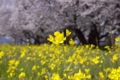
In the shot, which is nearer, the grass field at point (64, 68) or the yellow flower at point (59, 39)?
the yellow flower at point (59, 39)

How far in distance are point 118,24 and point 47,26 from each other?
4025 mm

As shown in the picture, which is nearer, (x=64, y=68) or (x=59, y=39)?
(x=59, y=39)

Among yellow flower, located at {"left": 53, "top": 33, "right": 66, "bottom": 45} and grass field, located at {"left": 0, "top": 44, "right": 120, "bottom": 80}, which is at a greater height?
yellow flower, located at {"left": 53, "top": 33, "right": 66, "bottom": 45}

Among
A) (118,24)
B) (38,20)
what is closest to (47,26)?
(38,20)

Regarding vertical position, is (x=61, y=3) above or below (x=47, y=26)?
above

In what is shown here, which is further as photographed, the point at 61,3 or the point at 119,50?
the point at 61,3

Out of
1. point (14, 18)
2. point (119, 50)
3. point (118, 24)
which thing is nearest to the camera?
point (119, 50)

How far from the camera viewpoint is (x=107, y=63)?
454 cm

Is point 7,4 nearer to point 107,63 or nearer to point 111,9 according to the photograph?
point 111,9

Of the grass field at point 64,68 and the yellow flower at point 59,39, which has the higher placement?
the yellow flower at point 59,39

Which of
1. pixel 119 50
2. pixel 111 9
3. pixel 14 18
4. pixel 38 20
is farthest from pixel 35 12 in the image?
pixel 119 50

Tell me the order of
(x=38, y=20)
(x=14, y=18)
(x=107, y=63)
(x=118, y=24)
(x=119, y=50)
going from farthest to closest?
(x=14, y=18)
(x=38, y=20)
(x=118, y=24)
(x=119, y=50)
(x=107, y=63)

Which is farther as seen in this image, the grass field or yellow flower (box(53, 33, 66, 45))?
the grass field

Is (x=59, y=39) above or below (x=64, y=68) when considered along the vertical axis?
above
